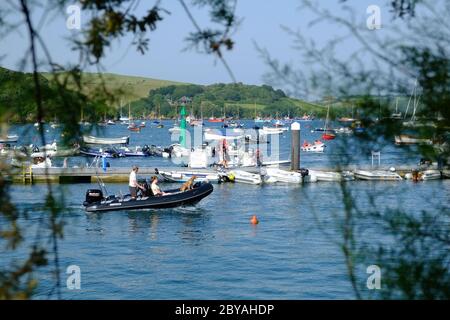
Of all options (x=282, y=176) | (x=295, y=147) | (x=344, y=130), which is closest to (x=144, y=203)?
(x=282, y=176)

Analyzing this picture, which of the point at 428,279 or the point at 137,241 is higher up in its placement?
the point at 428,279

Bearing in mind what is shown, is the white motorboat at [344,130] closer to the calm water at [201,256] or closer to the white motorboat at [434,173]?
the white motorboat at [434,173]

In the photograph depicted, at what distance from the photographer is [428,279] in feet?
17.1

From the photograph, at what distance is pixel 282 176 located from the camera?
43.8 m

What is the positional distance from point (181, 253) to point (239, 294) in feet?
18.1

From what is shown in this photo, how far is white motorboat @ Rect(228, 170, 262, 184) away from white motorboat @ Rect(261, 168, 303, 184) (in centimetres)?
72

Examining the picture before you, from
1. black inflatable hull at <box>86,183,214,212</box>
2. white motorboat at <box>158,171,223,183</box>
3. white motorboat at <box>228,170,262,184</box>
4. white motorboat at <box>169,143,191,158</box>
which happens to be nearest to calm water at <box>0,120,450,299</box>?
black inflatable hull at <box>86,183,214,212</box>

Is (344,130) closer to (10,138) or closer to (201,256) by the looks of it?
(10,138)

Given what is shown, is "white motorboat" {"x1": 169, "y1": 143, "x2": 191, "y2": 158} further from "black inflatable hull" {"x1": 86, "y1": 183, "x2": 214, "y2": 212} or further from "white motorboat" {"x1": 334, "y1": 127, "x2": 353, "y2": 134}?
"white motorboat" {"x1": 334, "y1": 127, "x2": 353, "y2": 134}

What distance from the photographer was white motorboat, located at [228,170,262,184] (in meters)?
43.4

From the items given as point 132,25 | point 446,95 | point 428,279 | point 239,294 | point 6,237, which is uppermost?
point 132,25

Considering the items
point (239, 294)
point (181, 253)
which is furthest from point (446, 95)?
point (181, 253)

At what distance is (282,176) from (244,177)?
2229 mm

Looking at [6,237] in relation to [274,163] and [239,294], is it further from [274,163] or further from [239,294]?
[274,163]
